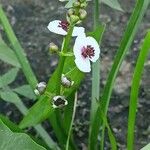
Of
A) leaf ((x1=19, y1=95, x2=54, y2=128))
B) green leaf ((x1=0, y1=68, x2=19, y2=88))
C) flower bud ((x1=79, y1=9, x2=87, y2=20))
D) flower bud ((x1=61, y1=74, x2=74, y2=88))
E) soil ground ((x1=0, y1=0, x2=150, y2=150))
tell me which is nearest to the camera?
flower bud ((x1=79, y1=9, x2=87, y2=20))

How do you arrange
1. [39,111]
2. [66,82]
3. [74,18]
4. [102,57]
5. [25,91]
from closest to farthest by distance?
[74,18]
[66,82]
[39,111]
[25,91]
[102,57]

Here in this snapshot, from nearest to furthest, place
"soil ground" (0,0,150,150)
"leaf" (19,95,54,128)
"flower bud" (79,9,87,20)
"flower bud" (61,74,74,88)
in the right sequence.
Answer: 1. "flower bud" (79,9,87,20)
2. "flower bud" (61,74,74,88)
3. "leaf" (19,95,54,128)
4. "soil ground" (0,0,150,150)

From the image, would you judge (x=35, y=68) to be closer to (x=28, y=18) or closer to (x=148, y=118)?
(x=28, y=18)

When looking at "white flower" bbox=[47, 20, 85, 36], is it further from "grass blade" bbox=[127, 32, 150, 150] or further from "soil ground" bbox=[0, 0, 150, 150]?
"soil ground" bbox=[0, 0, 150, 150]

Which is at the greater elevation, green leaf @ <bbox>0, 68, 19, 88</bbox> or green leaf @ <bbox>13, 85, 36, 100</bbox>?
green leaf @ <bbox>0, 68, 19, 88</bbox>

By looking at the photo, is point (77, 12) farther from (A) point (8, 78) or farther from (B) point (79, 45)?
(A) point (8, 78)

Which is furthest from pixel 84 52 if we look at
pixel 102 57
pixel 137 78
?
pixel 102 57

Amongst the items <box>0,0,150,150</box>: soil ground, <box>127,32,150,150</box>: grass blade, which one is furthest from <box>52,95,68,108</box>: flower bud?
<box>0,0,150,150</box>: soil ground
